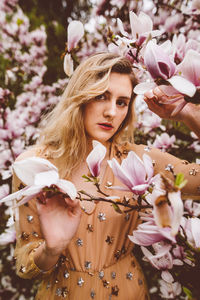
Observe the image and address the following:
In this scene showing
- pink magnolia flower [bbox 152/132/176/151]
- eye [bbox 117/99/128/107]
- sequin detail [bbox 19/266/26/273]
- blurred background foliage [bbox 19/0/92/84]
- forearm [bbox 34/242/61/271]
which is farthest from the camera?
blurred background foliage [bbox 19/0/92/84]

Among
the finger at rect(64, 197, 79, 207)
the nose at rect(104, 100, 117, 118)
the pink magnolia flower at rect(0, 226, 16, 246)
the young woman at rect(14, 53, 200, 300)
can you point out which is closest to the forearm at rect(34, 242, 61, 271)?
the young woman at rect(14, 53, 200, 300)

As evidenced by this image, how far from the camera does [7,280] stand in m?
2.29

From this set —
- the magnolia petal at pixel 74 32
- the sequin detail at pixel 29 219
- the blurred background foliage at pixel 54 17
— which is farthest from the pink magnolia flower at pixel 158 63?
the blurred background foliage at pixel 54 17

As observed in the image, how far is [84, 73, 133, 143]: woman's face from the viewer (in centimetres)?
96

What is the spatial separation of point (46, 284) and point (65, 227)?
67 cm

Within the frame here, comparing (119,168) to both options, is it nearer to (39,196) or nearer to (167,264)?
(39,196)

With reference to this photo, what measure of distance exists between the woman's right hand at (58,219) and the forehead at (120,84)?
0.58 metres

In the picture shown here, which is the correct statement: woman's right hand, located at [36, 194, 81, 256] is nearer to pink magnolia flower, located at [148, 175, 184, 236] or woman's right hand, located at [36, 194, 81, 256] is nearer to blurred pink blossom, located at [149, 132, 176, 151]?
→ pink magnolia flower, located at [148, 175, 184, 236]

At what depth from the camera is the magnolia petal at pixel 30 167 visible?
41 cm

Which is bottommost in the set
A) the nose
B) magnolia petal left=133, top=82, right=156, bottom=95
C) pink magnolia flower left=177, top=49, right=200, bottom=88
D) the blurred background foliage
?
the nose

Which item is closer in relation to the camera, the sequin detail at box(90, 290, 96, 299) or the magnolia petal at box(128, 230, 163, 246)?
the magnolia petal at box(128, 230, 163, 246)

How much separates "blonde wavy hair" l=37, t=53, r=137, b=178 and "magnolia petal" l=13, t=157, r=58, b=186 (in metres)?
0.58

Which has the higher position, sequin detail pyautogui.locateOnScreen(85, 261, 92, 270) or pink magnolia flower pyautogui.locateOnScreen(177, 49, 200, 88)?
pink magnolia flower pyautogui.locateOnScreen(177, 49, 200, 88)

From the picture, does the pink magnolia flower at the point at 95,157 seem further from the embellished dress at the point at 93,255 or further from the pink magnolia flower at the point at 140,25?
the embellished dress at the point at 93,255
